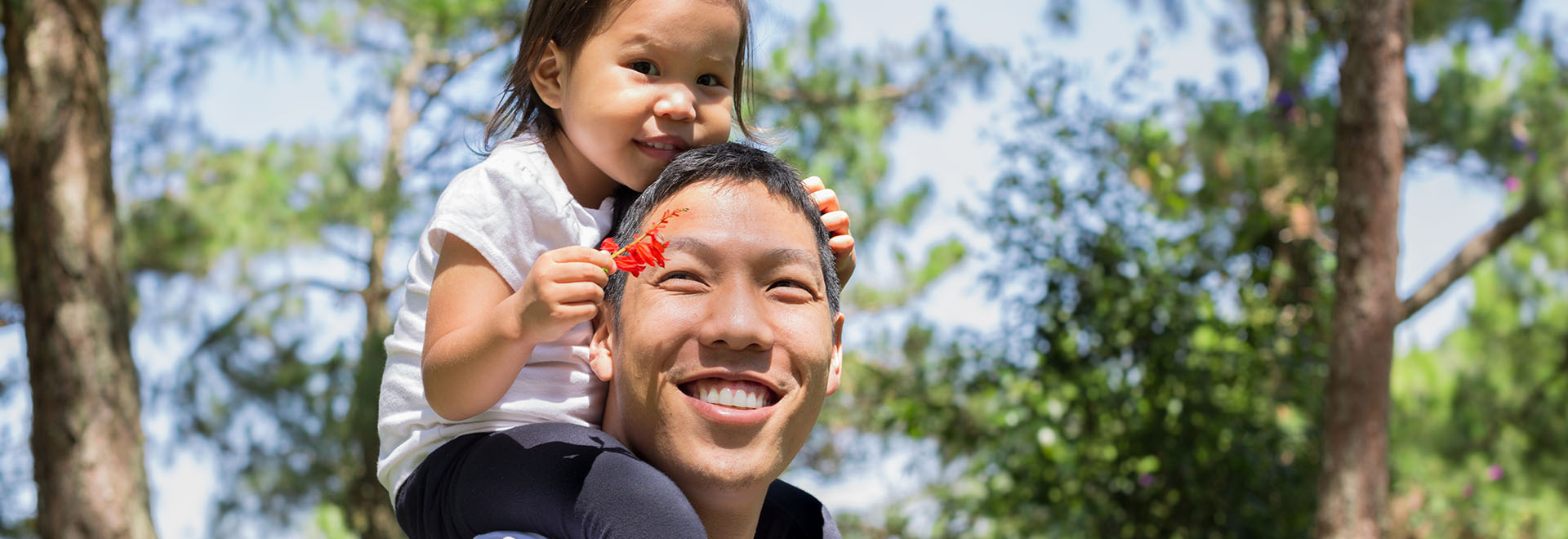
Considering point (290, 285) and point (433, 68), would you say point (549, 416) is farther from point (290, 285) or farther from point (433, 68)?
point (290, 285)

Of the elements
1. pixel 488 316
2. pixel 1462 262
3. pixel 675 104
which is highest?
pixel 1462 262

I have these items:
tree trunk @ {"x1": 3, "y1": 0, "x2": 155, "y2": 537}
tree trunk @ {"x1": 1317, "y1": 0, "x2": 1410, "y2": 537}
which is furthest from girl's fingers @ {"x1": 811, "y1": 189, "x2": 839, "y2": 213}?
tree trunk @ {"x1": 1317, "y1": 0, "x2": 1410, "y2": 537}

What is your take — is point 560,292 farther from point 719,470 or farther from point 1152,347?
point 1152,347

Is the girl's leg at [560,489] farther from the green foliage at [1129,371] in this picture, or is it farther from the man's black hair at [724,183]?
the green foliage at [1129,371]

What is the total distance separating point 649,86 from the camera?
1812mm

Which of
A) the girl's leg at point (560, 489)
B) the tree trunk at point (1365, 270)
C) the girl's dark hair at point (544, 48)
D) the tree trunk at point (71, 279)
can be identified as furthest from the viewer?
the tree trunk at point (1365, 270)

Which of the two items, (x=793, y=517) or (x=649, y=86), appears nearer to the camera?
(x=649, y=86)

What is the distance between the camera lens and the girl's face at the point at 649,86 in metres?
1.81

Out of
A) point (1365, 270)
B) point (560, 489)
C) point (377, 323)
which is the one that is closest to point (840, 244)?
point (560, 489)

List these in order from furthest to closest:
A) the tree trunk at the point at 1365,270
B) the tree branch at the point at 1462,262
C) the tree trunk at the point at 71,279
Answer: the tree branch at the point at 1462,262
the tree trunk at the point at 1365,270
the tree trunk at the point at 71,279

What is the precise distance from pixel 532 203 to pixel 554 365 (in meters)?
0.23

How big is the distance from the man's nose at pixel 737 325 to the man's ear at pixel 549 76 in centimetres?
45

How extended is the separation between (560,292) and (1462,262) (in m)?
8.45

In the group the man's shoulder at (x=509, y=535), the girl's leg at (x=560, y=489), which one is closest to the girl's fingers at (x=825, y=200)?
the girl's leg at (x=560, y=489)
